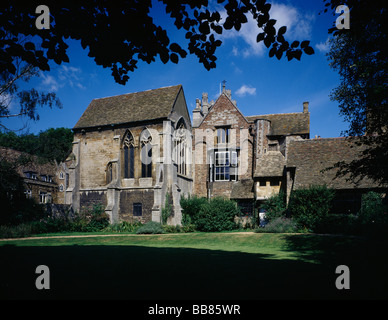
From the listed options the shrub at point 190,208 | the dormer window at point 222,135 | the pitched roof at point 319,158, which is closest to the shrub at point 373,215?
the pitched roof at point 319,158

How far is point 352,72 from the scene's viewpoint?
21.7m

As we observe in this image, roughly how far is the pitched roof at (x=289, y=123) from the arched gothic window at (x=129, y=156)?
13.8 m

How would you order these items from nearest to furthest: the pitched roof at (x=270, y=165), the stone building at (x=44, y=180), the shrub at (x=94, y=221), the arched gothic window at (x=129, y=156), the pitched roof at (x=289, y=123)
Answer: the pitched roof at (x=270, y=165) < the shrub at (x=94, y=221) < the arched gothic window at (x=129, y=156) < the pitched roof at (x=289, y=123) < the stone building at (x=44, y=180)

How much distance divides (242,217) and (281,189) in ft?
14.2

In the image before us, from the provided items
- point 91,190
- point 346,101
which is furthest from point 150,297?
point 91,190

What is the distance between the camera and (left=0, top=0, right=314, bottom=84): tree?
5988mm

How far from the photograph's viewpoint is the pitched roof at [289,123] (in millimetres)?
30219

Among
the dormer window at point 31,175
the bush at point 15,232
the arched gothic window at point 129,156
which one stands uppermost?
the arched gothic window at point 129,156

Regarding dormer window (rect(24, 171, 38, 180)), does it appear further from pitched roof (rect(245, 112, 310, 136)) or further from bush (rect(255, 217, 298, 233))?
bush (rect(255, 217, 298, 233))

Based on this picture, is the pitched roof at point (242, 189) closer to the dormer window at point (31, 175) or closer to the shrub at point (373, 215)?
the shrub at point (373, 215)

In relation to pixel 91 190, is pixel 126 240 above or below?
below

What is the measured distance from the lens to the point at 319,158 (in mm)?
24484

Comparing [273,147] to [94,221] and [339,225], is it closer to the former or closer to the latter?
[339,225]
